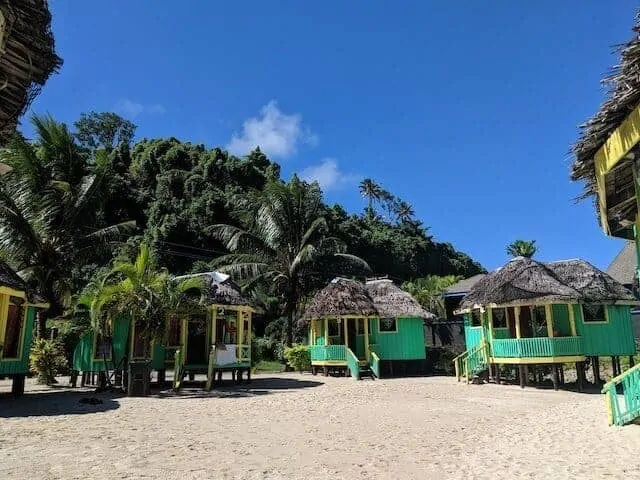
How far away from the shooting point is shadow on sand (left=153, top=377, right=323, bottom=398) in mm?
15812

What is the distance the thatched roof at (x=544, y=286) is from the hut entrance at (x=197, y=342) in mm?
9771

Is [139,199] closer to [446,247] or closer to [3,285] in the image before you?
[3,285]

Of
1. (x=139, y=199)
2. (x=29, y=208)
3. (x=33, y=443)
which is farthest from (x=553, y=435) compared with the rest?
(x=139, y=199)

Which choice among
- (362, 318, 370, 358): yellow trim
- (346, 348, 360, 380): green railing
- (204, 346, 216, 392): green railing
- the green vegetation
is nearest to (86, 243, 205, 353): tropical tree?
the green vegetation

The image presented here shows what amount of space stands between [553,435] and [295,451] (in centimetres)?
470

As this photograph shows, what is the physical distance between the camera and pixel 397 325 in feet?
79.6

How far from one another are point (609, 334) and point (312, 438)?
14.2m

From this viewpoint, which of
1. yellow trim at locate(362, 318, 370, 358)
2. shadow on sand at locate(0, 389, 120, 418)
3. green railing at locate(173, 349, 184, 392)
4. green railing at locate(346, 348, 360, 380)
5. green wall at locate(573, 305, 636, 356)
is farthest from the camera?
yellow trim at locate(362, 318, 370, 358)

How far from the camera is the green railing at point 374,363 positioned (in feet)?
72.6

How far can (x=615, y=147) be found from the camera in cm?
507

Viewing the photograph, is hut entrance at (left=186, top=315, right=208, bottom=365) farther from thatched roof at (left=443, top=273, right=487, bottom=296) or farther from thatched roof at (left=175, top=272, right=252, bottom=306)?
thatched roof at (left=443, top=273, right=487, bottom=296)

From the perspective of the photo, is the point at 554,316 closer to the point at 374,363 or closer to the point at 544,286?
the point at 544,286

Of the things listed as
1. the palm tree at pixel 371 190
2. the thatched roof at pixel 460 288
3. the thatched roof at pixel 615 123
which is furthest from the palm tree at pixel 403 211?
the thatched roof at pixel 615 123

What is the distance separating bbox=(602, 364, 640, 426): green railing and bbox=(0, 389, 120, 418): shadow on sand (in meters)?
10.6
